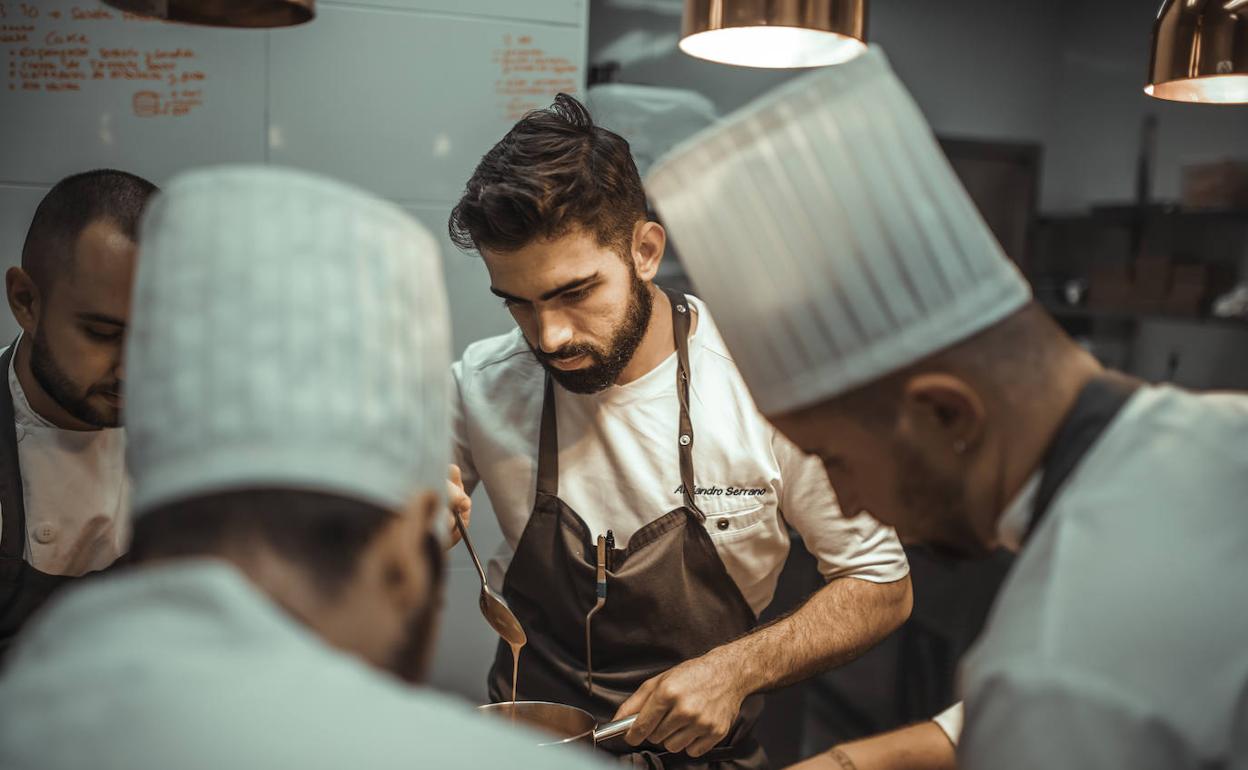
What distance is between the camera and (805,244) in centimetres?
92

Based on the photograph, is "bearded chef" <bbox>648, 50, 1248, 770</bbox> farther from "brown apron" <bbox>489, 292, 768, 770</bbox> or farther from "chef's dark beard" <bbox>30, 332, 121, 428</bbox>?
"chef's dark beard" <bbox>30, 332, 121, 428</bbox>

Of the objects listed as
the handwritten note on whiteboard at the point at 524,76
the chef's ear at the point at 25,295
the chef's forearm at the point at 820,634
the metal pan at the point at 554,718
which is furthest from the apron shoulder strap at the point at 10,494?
the handwritten note on whiteboard at the point at 524,76

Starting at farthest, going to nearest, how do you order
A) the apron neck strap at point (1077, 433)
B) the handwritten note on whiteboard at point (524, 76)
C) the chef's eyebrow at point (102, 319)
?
the handwritten note on whiteboard at point (524, 76), the chef's eyebrow at point (102, 319), the apron neck strap at point (1077, 433)

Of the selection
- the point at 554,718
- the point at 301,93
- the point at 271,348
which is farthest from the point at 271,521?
the point at 301,93

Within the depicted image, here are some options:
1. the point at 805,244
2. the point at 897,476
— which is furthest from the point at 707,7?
the point at 897,476

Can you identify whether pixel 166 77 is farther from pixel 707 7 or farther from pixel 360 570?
pixel 360 570

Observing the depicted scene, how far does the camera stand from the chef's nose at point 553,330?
158cm

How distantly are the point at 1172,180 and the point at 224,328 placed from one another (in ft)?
14.0

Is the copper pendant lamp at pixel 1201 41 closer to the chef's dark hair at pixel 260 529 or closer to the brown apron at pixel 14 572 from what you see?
the chef's dark hair at pixel 260 529

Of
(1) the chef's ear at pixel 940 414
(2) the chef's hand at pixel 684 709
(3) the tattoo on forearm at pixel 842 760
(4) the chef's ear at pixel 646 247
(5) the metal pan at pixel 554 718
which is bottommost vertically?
(3) the tattoo on forearm at pixel 842 760

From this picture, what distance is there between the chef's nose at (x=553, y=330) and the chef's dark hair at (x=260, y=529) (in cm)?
93

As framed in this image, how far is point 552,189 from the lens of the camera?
1555 mm

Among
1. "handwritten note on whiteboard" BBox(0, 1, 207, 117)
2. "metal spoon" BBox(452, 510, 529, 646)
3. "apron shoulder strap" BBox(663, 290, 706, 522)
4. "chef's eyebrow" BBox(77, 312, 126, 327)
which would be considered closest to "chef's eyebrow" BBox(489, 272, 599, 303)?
"apron shoulder strap" BBox(663, 290, 706, 522)

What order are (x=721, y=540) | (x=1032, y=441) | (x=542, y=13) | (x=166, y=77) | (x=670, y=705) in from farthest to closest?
(x=542, y=13), (x=166, y=77), (x=721, y=540), (x=670, y=705), (x=1032, y=441)
